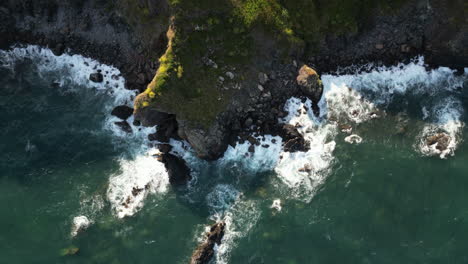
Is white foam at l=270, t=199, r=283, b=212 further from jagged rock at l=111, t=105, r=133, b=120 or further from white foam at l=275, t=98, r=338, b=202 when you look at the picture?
jagged rock at l=111, t=105, r=133, b=120

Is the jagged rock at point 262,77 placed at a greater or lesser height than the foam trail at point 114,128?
greater

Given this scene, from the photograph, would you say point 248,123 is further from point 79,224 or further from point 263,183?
point 79,224

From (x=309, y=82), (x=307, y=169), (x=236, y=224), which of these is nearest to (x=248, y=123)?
(x=307, y=169)

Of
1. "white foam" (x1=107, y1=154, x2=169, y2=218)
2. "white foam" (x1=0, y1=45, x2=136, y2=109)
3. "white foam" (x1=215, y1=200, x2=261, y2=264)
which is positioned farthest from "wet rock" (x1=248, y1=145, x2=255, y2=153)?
"white foam" (x1=0, y1=45, x2=136, y2=109)

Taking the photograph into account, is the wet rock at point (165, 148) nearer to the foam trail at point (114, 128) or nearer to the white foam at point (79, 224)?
the foam trail at point (114, 128)

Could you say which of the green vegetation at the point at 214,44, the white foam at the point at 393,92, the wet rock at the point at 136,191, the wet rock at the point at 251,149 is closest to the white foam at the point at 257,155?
the wet rock at the point at 251,149
